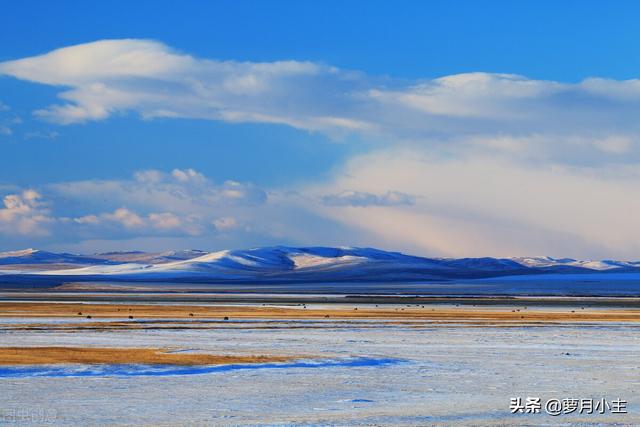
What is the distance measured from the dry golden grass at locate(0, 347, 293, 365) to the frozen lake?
1152 mm

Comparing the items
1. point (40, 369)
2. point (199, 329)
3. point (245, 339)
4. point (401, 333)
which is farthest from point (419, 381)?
point (199, 329)

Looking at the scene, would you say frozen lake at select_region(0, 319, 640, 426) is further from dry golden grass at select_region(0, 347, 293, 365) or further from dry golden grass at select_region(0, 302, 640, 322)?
dry golden grass at select_region(0, 302, 640, 322)

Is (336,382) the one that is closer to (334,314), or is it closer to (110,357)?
(110,357)

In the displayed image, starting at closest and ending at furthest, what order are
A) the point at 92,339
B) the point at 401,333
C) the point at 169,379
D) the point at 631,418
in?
the point at 631,418 < the point at 169,379 < the point at 92,339 < the point at 401,333

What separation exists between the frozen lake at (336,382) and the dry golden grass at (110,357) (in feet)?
3.78

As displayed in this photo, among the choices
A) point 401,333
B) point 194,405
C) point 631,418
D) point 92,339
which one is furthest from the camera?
point 401,333

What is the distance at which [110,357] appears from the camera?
27.3m

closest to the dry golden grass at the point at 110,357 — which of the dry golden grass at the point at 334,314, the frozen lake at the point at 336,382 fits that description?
the frozen lake at the point at 336,382

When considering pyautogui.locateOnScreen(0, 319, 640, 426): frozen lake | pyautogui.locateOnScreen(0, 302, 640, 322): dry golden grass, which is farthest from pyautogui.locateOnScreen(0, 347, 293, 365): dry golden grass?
pyautogui.locateOnScreen(0, 302, 640, 322): dry golden grass

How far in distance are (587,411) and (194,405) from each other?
702 cm

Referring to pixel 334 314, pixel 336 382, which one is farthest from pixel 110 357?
pixel 334 314

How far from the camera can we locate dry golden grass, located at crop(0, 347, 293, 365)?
2608 cm

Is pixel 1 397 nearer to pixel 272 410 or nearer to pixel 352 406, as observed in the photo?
pixel 272 410

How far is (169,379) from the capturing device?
74.9 feet
